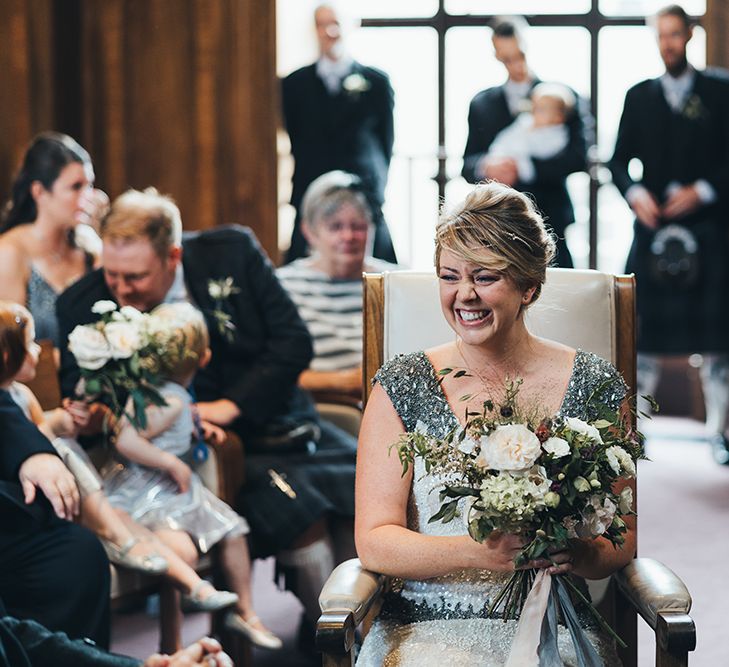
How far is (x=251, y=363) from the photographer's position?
4023 mm

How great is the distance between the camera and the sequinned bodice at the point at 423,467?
2.52 metres

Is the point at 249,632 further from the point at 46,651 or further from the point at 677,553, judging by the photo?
the point at 677,553

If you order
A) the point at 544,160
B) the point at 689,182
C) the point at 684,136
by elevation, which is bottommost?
the point at 689,182

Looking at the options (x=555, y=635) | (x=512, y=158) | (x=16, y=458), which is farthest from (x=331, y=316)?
(x=555, y=635)

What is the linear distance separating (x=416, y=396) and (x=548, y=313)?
407 millimetres

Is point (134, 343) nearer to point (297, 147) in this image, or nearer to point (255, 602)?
point (255, 602)

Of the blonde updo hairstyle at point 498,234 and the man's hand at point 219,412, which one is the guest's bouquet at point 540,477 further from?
the man's hand at point 219,412

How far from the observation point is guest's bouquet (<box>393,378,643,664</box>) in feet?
6.79

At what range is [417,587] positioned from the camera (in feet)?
8.44

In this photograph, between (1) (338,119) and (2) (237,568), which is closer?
(2) (237,568)

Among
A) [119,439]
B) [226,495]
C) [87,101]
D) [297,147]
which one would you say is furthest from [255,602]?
[87,101]

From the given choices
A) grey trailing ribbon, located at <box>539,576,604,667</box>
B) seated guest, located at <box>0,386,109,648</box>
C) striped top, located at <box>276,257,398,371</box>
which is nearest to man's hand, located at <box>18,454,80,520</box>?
seated guest, located at <box>0,386,109,648</box>

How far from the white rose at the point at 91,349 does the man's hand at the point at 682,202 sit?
394 centimetres

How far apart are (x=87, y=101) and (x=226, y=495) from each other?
4.13 m
